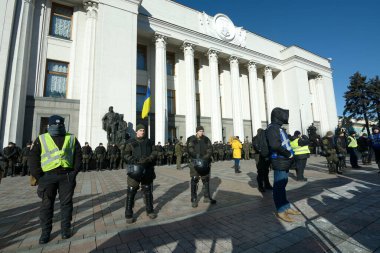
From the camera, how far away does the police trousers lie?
3.04 meters

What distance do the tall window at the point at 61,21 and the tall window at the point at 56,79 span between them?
2.29m

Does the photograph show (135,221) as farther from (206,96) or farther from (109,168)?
(206,96)

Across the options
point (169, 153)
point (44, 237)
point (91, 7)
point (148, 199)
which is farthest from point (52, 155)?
point (91, 7)

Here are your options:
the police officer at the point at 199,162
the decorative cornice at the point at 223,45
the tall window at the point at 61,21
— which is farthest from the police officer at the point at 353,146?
the tall window at the point at 61,21

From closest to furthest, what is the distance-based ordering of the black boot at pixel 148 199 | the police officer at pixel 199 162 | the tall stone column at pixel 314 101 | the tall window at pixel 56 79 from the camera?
the black boot at pixel 148 199, the police officer at pixel 199 162, the tall window at pixel 56 79, the tall stone column at pixel 314 101

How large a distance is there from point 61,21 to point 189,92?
38.1ft

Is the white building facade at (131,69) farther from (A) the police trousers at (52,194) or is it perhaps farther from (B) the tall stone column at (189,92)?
(A) the police trousers at (52,194)

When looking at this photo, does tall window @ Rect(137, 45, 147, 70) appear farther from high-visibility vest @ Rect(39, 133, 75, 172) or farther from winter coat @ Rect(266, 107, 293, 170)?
winter coat @ Rect(266, 107, 293, 170)

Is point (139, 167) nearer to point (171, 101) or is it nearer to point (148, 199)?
point (148, 199)

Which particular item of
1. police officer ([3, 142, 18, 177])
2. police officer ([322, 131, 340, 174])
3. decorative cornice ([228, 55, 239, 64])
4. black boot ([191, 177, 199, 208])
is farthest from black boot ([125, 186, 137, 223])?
decorative cornice ([228, 55, 239, 64])

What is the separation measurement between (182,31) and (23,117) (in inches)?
599

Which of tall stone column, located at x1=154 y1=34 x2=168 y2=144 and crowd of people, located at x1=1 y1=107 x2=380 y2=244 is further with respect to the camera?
tall stone column, located at x1=154 y1=34 x2=168 y2=144

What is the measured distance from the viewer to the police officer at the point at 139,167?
3.70 m

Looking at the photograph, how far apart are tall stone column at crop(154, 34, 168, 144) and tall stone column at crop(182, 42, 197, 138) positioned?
2.31m
